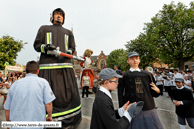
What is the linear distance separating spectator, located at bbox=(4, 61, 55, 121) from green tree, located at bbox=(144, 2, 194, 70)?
21.5 meters

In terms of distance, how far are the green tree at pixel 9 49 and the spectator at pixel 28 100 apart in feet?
96.2

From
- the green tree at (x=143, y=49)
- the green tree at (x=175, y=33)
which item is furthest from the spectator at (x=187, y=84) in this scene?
the green tree at (x=143, y=49)

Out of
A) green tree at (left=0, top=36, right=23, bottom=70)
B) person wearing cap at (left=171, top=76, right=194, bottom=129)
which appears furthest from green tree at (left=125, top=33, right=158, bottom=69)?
person wearing cap at (left=171, top=76, right=194, bottom=129)

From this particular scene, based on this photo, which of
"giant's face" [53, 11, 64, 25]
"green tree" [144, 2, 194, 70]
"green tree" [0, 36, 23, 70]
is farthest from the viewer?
"green tree" [0, 36, 23, 70]

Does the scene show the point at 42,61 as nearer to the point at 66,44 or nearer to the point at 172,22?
the point at 66,44

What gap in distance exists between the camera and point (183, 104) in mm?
3141

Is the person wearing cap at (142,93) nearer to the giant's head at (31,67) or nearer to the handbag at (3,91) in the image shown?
the giant's head at (31,67)

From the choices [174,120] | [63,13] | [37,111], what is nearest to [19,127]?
[37,111]

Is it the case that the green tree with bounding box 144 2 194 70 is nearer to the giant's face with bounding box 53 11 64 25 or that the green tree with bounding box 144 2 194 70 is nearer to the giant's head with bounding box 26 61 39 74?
the giant's face with bounding box 53 11 64 25

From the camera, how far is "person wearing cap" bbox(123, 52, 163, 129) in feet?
7.84

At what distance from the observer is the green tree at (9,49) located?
26656 mm

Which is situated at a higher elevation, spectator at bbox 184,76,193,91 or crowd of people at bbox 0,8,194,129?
crowd of people at bbox 0,8,194,129

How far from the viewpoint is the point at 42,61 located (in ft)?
10.2

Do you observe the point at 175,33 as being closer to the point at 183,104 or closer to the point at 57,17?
the point at 183,104
